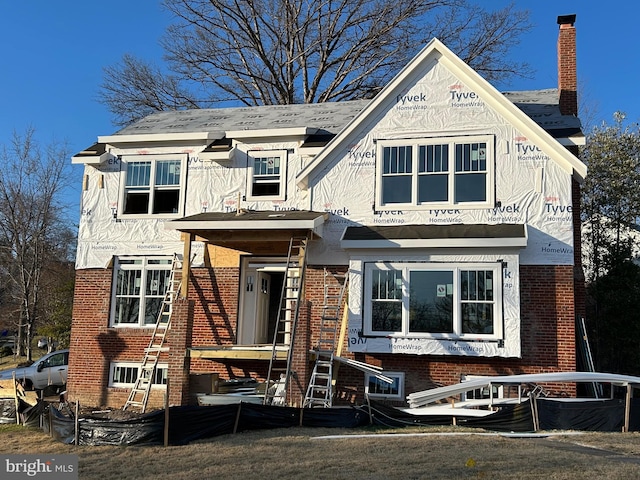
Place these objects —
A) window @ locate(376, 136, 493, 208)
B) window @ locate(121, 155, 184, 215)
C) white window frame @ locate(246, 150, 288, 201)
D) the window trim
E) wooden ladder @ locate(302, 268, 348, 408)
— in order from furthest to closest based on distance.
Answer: window @ locate(121, 155, 184, 215), white window frame @ locate(246, 150, 288, 201), the window trim, window @ locate(376, 136, 493, 208), wooden ladder @ locate(302, 268, 348, 408)

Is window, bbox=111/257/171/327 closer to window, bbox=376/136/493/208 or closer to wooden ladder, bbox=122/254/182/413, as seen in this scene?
wooden ladder, bbox=122/254/182/413

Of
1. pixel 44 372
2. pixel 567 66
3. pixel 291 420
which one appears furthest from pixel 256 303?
pixel 567 66

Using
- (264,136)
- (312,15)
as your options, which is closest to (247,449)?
(264,136)

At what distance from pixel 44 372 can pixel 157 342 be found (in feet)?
25.1

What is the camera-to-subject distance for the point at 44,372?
2184cm

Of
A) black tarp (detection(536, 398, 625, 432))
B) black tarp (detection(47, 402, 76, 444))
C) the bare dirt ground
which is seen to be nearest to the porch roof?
the bare dirt ground

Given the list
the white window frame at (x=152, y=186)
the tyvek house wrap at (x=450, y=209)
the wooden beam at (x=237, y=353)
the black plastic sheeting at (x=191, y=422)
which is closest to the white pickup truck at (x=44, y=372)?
the white window frame at (x=152, y=186)

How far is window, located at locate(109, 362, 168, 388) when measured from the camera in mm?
16516

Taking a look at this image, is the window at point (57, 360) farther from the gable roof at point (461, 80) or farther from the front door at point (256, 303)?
the gable roof at point (461, 80)

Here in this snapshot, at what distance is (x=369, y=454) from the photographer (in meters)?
9.50

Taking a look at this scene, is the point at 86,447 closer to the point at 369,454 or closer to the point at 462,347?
the point at 369,454

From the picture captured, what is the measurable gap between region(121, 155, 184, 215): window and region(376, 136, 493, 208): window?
5600mm

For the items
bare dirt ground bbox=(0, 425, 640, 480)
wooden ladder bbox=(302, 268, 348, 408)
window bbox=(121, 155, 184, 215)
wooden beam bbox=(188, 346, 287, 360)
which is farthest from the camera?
window bbox=(121, 155, 184, 215)

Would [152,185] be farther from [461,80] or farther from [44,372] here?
[44,372]
